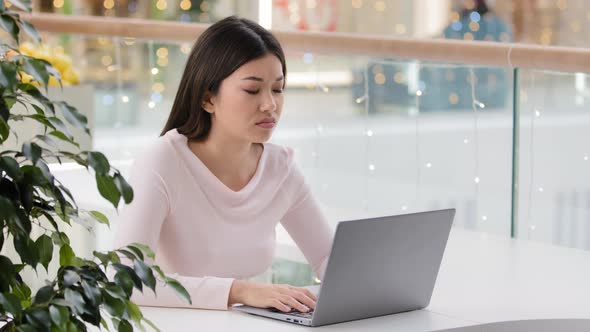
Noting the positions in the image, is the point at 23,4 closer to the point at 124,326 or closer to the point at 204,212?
the point at 124,326

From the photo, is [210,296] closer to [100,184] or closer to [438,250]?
[438,250]

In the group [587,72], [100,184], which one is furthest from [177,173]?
[587,72]

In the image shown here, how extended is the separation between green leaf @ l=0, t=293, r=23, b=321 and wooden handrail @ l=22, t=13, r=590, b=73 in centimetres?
215

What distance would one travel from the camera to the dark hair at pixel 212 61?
2.06 meters

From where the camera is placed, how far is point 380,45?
143 inches

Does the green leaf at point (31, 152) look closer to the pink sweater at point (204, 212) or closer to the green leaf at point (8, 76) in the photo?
the green leaf at point (8, 76)

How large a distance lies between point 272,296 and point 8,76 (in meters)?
0.83

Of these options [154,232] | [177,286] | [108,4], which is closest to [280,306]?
[154,232]

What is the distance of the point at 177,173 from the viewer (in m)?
2.04

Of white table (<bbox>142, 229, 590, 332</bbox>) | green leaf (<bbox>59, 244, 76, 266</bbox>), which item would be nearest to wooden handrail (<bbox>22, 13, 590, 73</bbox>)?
white table (<bbox>142, 229, 590, 332</bbox>)

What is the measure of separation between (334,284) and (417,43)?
1921mm

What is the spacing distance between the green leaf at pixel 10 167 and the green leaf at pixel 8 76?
0.07 meters

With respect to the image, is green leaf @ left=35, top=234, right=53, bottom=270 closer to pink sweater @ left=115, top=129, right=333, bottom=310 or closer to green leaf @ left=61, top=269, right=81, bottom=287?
green leaf @ left=61, top=269, right=81, bottom=287

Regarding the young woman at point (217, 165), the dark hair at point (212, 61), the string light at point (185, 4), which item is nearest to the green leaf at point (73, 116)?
the young woman at point (217, 165)
